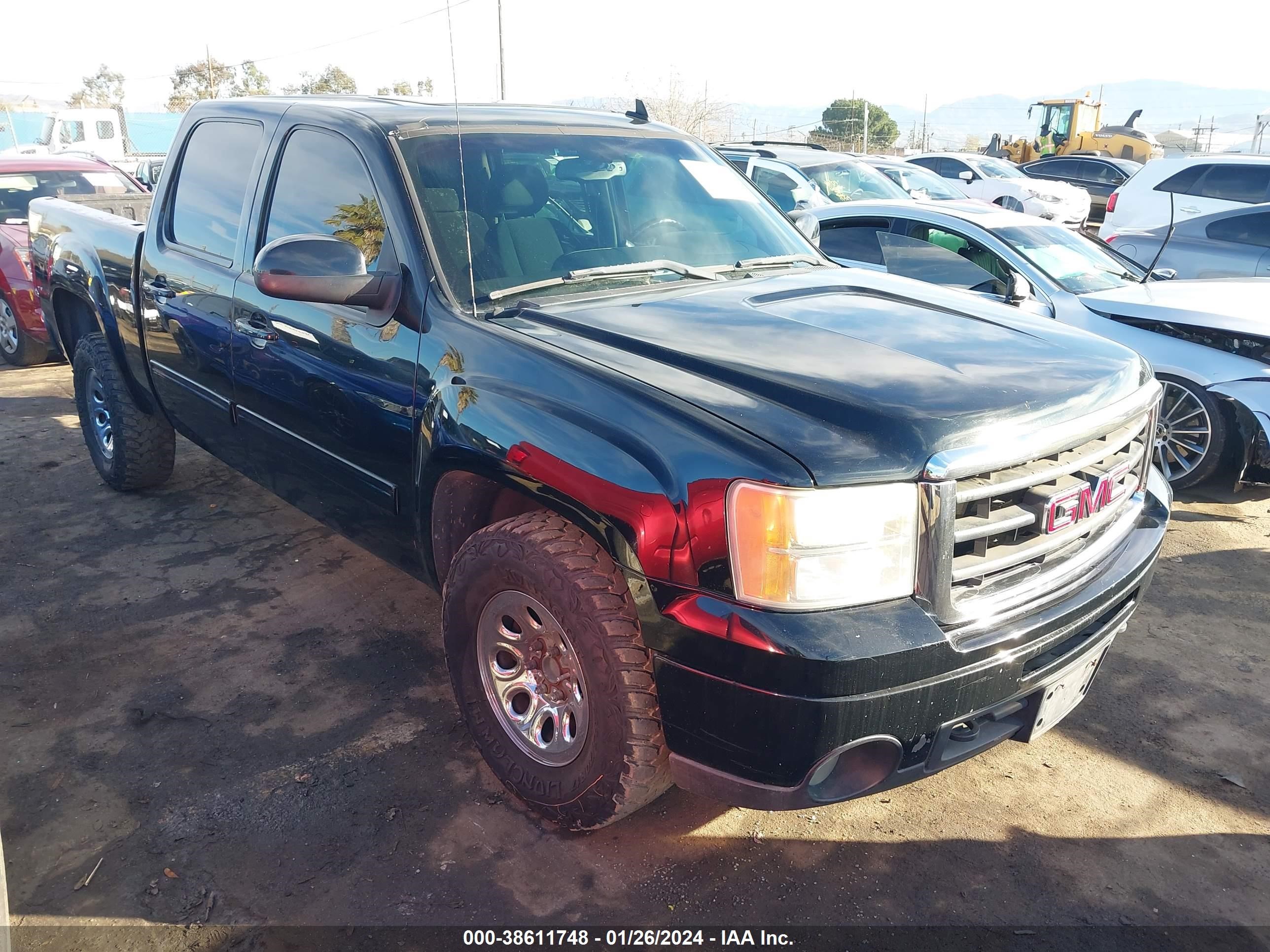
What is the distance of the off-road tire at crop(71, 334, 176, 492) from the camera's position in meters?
4.81

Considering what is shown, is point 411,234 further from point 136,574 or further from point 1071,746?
point 1071,746

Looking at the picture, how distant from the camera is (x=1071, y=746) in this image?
3.14 meters

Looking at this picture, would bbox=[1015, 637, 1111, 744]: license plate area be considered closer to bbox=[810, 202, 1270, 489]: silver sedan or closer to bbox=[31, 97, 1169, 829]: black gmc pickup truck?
bbox=[31, 97, 1169, 829]: black gmc pickup truck

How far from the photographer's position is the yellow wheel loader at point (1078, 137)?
101 feet

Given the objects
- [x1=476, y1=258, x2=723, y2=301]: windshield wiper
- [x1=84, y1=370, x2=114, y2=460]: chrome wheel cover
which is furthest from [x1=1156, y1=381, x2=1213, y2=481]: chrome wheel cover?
[x1=84, y1=370, x2=114, y2=460]: chrome wheel cover

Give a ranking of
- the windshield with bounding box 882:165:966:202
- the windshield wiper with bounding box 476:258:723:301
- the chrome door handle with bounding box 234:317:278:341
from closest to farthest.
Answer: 1. the windshield wiper with bounding box 476:258:723:301
2. the chrome door handle with bounding box 234:317:278:341
3. the windshield with bounding box 882:165:966:202

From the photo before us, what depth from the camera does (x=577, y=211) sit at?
126 inches

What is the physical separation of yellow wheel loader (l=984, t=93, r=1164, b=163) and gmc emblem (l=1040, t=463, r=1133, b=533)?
31.8 metres

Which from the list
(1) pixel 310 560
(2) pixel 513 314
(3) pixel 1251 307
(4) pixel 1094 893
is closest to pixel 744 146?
(3) pixel 1251 307

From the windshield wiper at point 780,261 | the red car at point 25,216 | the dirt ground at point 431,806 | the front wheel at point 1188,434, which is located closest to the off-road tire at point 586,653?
the dirt ground at point 431,806

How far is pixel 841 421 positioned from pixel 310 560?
3.09 meters

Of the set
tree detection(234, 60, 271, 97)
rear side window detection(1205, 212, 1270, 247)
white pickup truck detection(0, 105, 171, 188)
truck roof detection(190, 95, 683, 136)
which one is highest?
tree detection(234, 60, 271, 97)

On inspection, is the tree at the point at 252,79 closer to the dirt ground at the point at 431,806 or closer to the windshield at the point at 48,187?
the windshield at the point at 48,187

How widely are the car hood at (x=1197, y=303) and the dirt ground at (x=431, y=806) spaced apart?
5.22 ft
